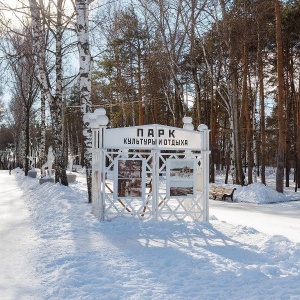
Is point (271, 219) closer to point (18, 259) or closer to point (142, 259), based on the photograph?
point (142, 259)

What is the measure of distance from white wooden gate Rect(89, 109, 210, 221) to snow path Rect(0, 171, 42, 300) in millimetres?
2010

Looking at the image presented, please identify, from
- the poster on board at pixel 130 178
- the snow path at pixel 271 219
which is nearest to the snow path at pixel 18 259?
the poster on board at pixel 130 178

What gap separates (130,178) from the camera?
1021 centimetres

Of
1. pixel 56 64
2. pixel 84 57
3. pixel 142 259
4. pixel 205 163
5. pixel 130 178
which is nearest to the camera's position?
pixel 142 259

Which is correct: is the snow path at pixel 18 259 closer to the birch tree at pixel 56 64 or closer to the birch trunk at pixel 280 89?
the birch tree at pixel 56 64

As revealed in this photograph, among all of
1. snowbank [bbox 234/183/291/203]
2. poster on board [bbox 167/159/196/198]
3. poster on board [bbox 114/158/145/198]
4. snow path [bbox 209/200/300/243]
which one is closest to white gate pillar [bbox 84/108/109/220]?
poster on board [bbox 114/158/145/198]

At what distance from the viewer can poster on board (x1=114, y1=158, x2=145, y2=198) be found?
10117mm

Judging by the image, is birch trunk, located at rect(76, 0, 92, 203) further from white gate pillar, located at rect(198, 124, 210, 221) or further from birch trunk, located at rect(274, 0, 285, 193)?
birch trunk, located at rect(274, 0, 285, 193)

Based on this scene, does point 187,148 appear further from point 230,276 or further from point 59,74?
point 59,74

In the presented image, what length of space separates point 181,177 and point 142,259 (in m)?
4.11

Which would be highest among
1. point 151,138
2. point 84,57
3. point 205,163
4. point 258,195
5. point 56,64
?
point 56,64

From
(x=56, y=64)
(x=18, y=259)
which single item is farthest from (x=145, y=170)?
(x=56, y=64)

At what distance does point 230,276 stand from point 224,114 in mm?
33247

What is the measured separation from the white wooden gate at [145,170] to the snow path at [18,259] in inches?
79.1
